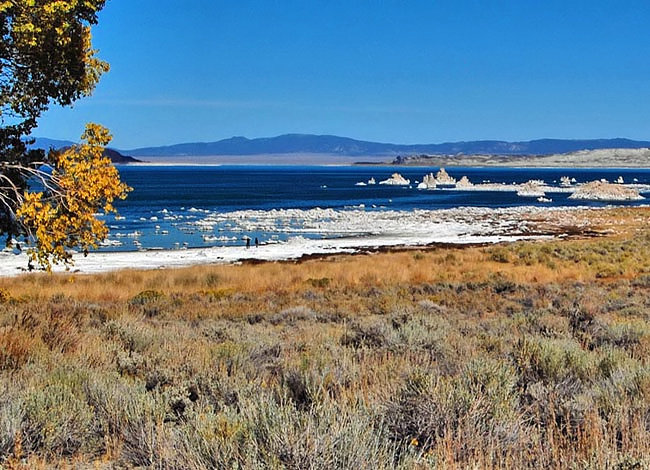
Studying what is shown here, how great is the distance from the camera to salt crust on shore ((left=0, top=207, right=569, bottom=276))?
33.3 meters

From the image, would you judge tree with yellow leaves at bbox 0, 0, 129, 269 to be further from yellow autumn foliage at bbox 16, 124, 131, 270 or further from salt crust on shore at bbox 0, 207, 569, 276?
salt crust on shore at bbox 0, 207, 569, 276

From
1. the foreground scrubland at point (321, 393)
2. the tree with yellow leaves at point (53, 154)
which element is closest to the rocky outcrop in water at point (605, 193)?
the foreground scrubland at point (321, 393)

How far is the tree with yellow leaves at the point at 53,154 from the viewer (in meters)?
8.16

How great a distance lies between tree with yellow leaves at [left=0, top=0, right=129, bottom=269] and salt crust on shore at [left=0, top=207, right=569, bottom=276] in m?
20.7

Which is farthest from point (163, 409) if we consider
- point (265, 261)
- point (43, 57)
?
point (265, 261)

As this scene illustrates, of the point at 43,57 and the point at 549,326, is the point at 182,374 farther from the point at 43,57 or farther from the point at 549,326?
the point at 549,326

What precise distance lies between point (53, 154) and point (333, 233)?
138 feet

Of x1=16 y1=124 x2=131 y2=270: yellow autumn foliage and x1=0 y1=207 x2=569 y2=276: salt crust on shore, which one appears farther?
x1=0 y1=207 x2=569 y2=276: salt crust on shore

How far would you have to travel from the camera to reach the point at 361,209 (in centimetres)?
7681

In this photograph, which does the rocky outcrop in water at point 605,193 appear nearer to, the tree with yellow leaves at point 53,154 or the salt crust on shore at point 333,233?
the salt crust on shore at point 333,233

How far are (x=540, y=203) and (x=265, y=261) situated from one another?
68.7 m

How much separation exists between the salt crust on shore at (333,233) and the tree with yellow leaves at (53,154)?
67.8 ft

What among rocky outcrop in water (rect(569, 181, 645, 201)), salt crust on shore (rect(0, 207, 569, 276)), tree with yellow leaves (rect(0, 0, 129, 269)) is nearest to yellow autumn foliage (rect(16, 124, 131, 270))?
tree with yellow leaves (rect(0, 0, 129, 269))

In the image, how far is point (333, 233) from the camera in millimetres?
50531
